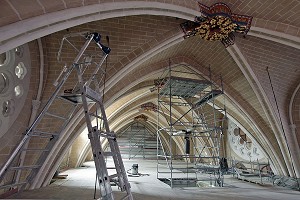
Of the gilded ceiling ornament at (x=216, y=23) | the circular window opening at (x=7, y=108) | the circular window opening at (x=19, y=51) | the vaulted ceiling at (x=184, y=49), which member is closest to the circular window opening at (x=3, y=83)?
the circular window opening at (x=7, y=108)

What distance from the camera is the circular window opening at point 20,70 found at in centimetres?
508

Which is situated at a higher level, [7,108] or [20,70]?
[20,70]

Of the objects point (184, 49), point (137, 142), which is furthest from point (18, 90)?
point (137, 142)

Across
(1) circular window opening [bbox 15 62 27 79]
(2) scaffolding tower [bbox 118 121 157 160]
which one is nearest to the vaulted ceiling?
(1) circular window opening [bbox 15 62 27 79]

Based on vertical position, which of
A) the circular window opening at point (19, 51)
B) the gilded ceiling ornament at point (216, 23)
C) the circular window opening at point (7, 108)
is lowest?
the circular window opening at point (7, 108)

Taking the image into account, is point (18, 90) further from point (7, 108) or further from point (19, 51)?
point (19, 51)

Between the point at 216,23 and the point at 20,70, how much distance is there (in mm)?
5469

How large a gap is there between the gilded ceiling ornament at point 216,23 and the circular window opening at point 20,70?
15.4 ft

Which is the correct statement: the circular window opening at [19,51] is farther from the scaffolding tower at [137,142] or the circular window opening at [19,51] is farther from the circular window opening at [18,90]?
the scaffolding tower at [137,142]

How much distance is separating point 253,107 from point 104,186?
9.29m

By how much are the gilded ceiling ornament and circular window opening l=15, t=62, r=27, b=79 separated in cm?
470

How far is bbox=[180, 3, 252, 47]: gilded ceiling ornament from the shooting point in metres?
6.05

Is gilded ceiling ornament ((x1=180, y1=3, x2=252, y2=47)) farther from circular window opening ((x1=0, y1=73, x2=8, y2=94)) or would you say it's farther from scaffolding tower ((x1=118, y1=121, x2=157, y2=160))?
scaffolding tower ((x1=118, y1=121, x2=157, y2=160))

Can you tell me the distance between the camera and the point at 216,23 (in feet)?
20.6
